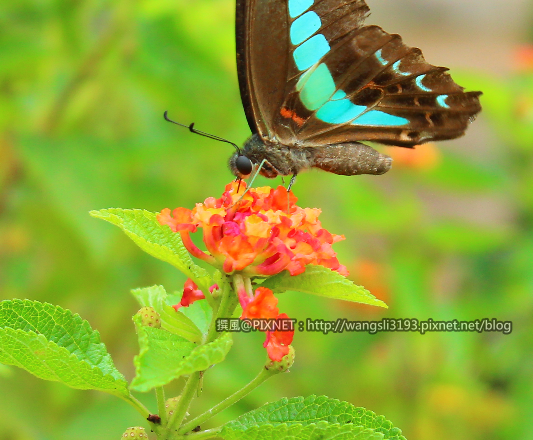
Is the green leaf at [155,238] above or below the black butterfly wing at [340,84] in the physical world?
below

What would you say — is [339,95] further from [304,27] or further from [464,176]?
[464,176]

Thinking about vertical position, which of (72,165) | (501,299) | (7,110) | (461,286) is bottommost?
(72,165)

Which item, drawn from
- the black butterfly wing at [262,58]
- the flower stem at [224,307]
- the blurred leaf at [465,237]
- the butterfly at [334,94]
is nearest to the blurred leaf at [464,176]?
the blurred leaf at [465,237]

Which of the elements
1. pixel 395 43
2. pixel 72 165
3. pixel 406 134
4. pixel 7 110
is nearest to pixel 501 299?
pixel 406 134

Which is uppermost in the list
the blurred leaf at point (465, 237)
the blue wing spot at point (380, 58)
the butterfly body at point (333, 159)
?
the blurred leaf at point (465, 237)

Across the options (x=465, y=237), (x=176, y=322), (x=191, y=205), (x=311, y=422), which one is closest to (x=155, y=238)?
(x=176, y=322)

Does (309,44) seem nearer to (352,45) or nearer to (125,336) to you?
(352,45)

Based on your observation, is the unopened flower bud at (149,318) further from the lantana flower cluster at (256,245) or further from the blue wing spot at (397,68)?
the blue wing spot at (397,68)
